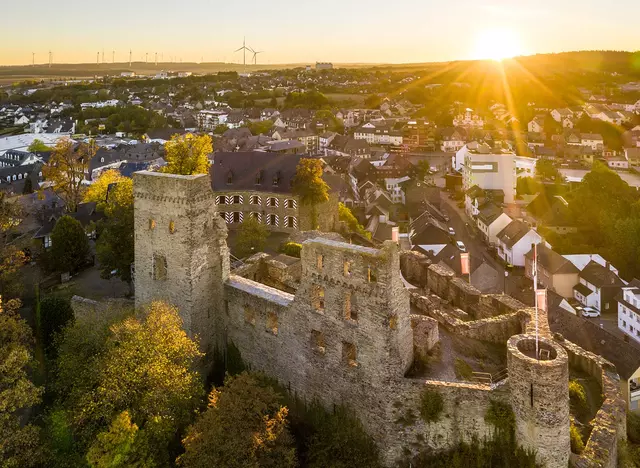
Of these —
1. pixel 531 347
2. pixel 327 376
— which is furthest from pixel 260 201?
pixel 531 347

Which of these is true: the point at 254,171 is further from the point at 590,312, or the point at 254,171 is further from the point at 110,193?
the point at 590,312

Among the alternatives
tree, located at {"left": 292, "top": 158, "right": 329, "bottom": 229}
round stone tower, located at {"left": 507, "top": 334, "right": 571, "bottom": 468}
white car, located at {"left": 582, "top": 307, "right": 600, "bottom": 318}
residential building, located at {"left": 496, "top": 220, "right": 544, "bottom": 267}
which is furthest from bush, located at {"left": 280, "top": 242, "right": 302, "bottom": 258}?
residential building, located at {"left": 496, "top": 220, "right": 544, "bottom": 267}

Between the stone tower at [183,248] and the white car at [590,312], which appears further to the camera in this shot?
the white car at [590,312]

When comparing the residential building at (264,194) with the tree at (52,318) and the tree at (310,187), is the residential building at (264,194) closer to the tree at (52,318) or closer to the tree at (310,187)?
the tree at (310,187)

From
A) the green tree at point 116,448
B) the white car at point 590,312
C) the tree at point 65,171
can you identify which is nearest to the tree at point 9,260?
the green tree at point 116,448

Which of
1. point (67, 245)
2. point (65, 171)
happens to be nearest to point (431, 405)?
point (67, 245)

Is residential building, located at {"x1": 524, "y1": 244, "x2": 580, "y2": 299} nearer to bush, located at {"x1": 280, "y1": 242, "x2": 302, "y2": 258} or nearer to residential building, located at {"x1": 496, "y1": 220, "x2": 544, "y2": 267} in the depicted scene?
residential building, located at {"x1": 496, "y1": 220, "x2": 544, "y2": 267}
